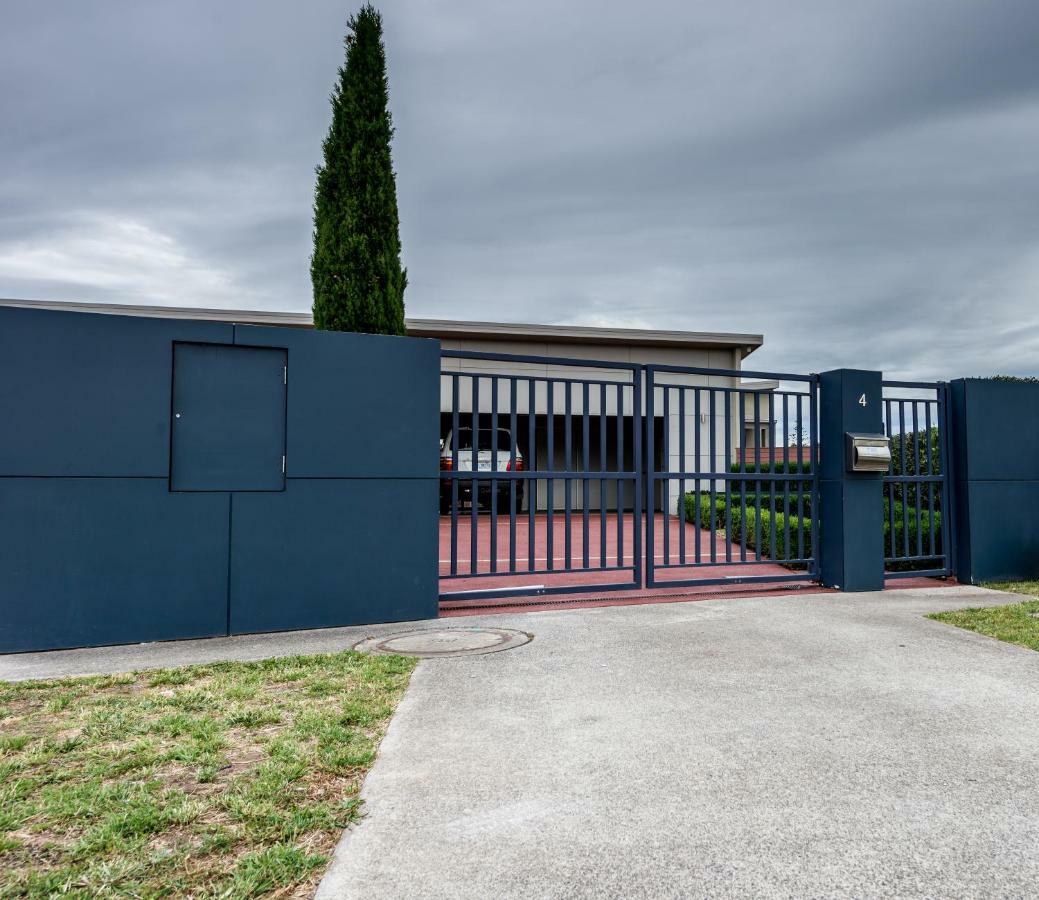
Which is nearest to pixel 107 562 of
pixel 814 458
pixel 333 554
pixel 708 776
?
pixel 333 554

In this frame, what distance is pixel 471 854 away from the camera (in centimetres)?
212

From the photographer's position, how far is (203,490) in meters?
5.20

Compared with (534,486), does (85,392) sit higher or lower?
higher

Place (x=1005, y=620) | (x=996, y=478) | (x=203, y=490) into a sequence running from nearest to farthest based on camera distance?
1. (x=203, y=490)
2. (x=1005, y=620)
3. (x=996, y=478)

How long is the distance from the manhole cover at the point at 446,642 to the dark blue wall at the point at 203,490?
1.81ft

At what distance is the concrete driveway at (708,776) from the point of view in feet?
6.59

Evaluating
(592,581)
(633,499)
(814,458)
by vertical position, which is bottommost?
(592,581)

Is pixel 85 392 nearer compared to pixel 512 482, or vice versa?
pixel 85 392

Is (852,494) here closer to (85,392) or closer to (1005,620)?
(1005,620)

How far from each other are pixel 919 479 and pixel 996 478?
0.98 meters

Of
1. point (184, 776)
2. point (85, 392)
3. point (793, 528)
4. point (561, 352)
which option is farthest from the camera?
point (561, 352)

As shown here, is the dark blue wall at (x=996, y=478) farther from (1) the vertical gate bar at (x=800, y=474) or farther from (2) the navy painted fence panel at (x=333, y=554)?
(2) the navy painted fence panel at (x=333, y=554)

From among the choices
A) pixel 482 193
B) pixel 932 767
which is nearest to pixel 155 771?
pixel 932 767

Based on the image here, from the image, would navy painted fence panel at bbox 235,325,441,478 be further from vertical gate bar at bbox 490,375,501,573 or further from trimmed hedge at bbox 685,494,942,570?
trimmed hedge at bbox 685,494,942,570
